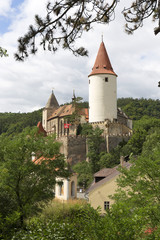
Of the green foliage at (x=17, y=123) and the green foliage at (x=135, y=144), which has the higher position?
the green foliage at (x=17, y=123)

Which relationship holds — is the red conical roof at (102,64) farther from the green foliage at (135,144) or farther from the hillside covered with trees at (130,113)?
the hillside covered with trees at (130,113)

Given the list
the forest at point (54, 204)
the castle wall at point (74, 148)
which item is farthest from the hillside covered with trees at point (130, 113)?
the forest at point (54, 204)

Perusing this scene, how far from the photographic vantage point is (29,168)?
15969mm

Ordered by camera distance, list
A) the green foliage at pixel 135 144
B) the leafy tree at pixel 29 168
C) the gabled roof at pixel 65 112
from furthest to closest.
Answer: the gabled roof at pixel 65 112 → the green foliage at pixel 135 144 → the leafy tree at pixel 29 168

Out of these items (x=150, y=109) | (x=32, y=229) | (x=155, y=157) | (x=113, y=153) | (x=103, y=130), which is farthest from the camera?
(x=150, y=109)

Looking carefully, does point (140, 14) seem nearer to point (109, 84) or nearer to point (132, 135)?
point (132, 135)

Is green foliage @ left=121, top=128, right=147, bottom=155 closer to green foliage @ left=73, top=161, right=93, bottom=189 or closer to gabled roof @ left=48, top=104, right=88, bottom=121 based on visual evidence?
green foliage @ left=73, top=161, right=93, bottom=189

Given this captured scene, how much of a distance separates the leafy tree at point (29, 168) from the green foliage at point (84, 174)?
25468 millimetres

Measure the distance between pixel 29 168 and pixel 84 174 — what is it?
28123 millimetres

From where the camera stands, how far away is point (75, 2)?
7.04 metres

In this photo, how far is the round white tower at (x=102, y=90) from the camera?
55.2 metres

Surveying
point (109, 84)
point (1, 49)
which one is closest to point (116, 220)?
point (1, 49)

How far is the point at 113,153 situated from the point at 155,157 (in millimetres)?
31070

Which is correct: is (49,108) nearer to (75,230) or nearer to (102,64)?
(102,64)
